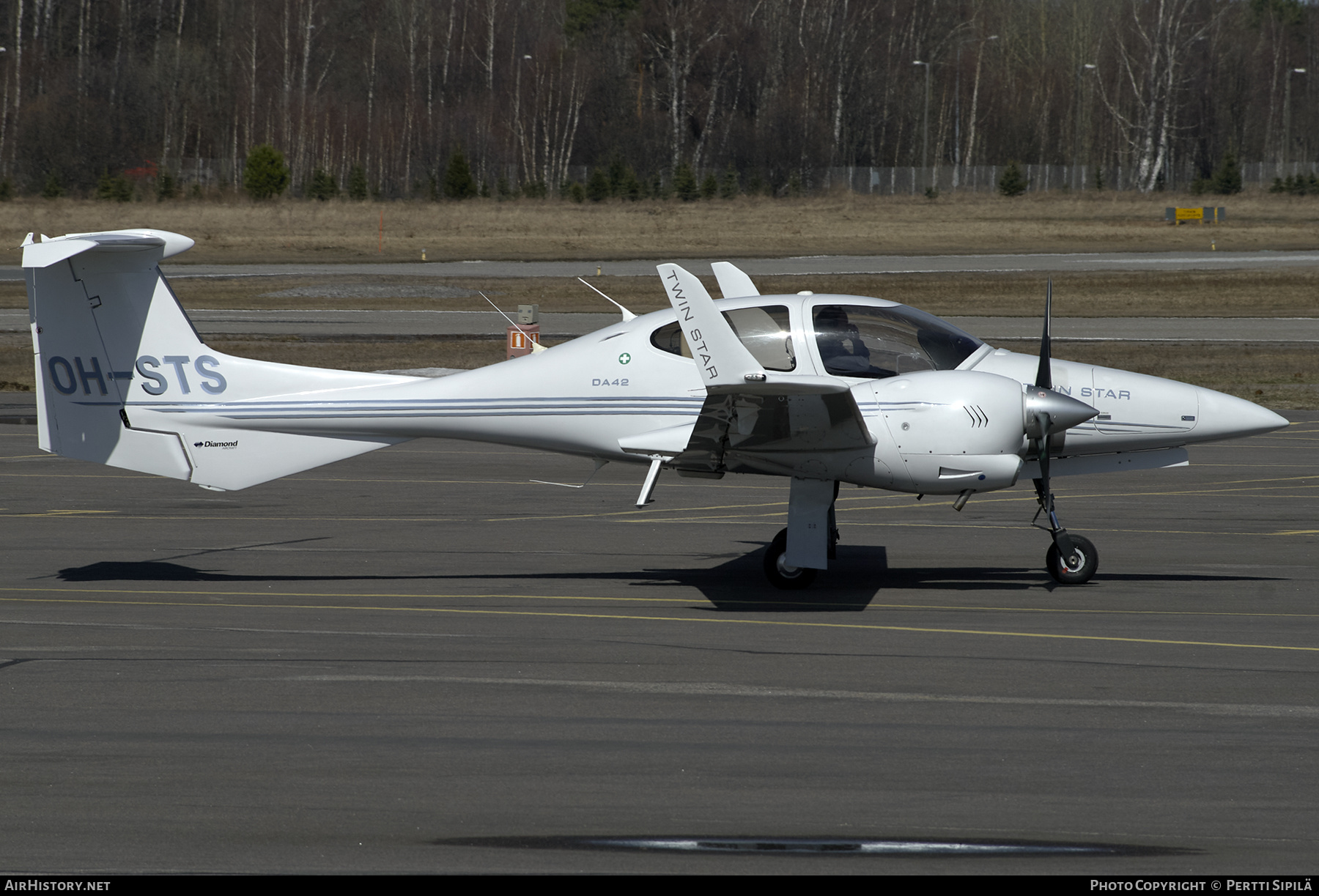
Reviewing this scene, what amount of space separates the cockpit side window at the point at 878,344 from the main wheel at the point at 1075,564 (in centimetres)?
187

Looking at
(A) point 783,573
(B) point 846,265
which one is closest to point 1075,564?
(A) point 783,573

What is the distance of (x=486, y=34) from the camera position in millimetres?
89875

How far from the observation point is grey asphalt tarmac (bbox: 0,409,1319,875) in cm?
593

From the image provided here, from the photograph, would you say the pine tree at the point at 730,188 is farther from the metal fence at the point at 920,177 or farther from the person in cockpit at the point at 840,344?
the person in cockpit at the point at 840,344

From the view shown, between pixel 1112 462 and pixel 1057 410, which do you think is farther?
pixel 1112 462

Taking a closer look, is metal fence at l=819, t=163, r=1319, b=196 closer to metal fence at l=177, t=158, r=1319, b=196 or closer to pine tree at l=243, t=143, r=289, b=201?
metal fence at l=177, t=158, r=1319, b=196

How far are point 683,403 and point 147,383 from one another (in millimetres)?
4806

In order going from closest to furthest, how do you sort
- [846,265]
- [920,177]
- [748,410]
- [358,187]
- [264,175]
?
[748,410], [846,265], [264,175], [358,187], [920,177]

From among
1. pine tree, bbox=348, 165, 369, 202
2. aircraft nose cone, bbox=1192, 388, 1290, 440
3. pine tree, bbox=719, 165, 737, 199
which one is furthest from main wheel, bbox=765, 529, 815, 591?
pine tree, bbox=348, 165, 369, 202

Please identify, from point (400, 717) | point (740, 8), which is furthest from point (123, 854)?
point (740, 8)

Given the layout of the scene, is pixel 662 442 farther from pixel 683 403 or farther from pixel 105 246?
pixel 105 246

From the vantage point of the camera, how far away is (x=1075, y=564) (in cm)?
1110

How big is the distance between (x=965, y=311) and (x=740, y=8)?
54.9 meters

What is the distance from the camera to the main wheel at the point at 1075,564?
11078mm
